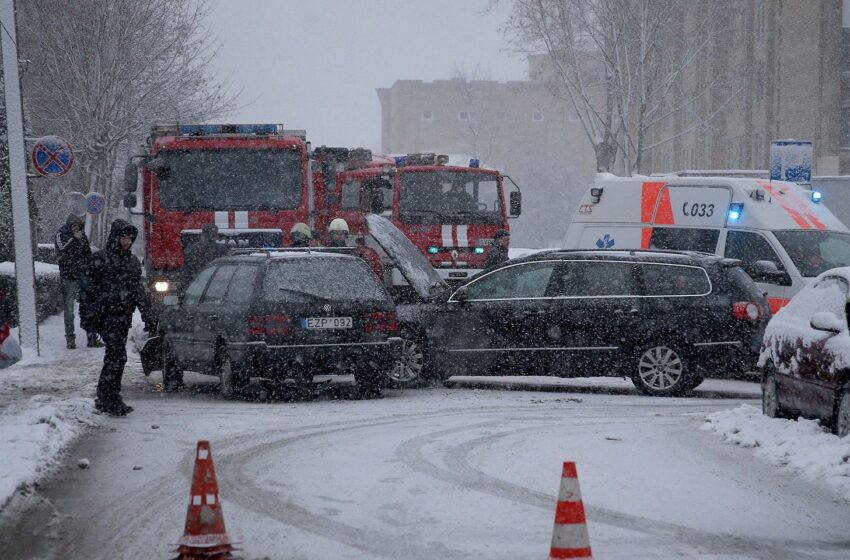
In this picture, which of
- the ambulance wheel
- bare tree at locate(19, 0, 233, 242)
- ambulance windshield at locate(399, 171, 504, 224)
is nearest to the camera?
the ambulance wheel

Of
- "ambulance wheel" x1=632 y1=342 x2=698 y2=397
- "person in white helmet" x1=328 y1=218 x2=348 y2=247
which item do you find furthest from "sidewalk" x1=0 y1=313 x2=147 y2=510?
"ambulance wheel" x1=632 y1=342 x2=698 y2=397

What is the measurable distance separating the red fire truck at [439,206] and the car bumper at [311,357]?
8.12 meters

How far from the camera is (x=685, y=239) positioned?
1875cm

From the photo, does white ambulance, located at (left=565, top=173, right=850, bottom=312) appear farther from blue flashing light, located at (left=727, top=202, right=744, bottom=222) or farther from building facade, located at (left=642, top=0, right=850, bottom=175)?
building facade, located at (left=642, top=0, right=850, bottom=175)

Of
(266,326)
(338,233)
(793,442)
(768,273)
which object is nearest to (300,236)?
(338,233)

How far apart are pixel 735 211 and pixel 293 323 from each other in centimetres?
712

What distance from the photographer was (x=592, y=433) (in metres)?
11.6

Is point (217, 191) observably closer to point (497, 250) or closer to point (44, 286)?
point (497, 250)

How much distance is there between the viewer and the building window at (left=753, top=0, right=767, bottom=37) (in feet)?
158

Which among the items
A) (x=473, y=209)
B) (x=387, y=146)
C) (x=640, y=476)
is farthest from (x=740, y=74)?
(x=387, y=146)

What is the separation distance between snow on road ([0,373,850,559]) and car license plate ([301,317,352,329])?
86cm

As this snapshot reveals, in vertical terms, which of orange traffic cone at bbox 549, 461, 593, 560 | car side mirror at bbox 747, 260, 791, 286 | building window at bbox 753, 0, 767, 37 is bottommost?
orange traffic cone at bbox 549, 461, 593, 560

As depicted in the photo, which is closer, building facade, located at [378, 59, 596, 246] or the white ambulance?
the white ambulance

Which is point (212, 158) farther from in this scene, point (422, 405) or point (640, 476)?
point (640, 476)
